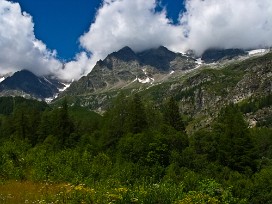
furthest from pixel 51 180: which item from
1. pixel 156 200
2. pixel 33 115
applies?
pixel 33 115

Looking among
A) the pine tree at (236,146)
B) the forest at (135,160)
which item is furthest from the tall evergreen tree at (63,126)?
the pine tree at (236,146)

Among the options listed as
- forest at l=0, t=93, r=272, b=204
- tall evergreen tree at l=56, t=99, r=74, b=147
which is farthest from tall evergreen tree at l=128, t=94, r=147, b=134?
tall evergreen tree at l=56, t=99, r=74, b=147

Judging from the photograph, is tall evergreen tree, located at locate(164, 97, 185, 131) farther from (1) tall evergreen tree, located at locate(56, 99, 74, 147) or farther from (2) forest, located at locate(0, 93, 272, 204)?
(1) tall evergreen tree, located at locate(56, 99, 74, 147)

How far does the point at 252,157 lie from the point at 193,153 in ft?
35.6

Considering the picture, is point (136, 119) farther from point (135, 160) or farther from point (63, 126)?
point (63, 126)

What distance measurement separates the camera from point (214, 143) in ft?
229

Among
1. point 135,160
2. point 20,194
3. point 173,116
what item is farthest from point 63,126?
point 20,194

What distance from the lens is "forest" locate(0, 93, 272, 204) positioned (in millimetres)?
21031

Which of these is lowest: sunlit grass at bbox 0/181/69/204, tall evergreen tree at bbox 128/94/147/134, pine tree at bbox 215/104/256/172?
sunlit grass at bbox 0/181/69/204

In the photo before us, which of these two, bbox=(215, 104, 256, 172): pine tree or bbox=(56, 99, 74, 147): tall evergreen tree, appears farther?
bbox=(56, 99, 74, 147): tall evergreen tree

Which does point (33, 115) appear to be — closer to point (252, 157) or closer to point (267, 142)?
point (252, 157)

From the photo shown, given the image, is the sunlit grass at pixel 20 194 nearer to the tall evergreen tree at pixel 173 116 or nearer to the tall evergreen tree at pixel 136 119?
the tall evergreen tree at pixel 136 119

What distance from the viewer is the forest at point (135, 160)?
2103 centimetres

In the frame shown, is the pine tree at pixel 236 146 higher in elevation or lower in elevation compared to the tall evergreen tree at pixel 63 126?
lower
